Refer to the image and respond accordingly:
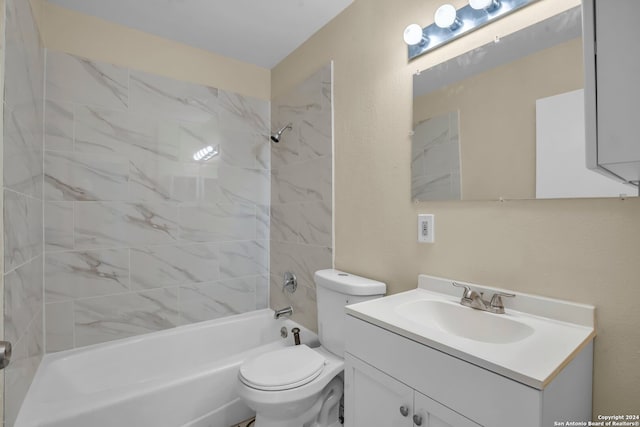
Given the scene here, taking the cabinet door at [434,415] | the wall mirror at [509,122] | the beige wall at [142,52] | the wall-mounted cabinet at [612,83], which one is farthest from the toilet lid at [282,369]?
the beige wall at [142,52]

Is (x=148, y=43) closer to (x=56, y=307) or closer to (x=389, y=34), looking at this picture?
(x=389, y=34)

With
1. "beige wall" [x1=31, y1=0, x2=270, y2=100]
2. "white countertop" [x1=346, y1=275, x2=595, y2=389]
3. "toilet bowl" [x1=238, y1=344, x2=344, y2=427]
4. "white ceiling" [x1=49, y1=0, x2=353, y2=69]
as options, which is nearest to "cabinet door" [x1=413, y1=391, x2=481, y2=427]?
"white countertop" [x1=346, y1=275, x2=595, y2=389]

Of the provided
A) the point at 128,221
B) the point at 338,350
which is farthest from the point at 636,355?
the point at 128,221

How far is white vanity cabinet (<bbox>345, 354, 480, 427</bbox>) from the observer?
0.85 m

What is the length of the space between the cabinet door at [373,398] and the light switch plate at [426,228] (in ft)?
1.98

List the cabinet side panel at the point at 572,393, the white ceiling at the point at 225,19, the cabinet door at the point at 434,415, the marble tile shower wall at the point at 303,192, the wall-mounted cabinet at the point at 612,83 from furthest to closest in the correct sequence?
A: the marble tile shower wall at the point at 303,192 < the white ceiling at the point at 225,19 < the cabinet door at the point at 434,415 < the cabinet side panel at the point at 572,393 < the wall-mounted cabinet at the point at 612,83

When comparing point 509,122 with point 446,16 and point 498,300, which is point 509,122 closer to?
point 446,16

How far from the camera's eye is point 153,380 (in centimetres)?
149

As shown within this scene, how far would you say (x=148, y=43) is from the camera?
6.79ft

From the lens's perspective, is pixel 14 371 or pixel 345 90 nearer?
pixel 14 371

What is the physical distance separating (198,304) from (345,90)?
180 centimetres

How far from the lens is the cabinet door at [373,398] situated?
949 millimetres

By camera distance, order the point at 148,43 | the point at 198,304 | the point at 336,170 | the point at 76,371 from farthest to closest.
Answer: the point at 198,304 < the point at 148,43 < the point at 336,170 < the point at 76,371

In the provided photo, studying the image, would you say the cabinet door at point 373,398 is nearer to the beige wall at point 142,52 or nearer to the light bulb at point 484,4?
the light bulb at point 484,4
